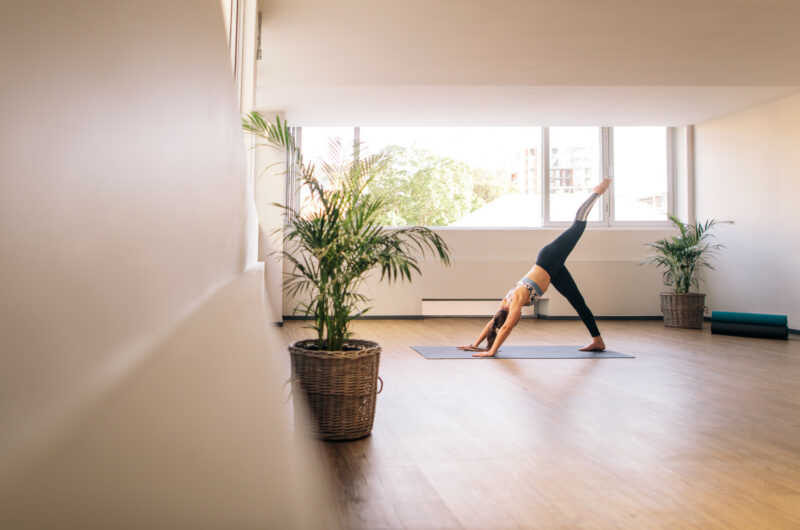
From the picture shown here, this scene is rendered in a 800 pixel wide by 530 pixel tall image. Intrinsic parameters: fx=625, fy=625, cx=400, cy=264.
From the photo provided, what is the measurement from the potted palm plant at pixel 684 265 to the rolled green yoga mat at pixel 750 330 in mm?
798

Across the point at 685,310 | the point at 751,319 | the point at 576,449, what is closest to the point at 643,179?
the point at 685,310

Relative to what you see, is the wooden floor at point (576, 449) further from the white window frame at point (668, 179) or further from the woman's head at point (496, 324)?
the white window frame at point (668, 179)

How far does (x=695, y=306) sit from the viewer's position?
773 centimetres

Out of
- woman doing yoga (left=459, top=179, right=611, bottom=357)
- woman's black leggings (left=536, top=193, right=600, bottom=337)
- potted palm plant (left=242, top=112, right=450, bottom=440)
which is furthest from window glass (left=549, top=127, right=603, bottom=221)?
potted palm plant (left=242, top=112, right=450, bottom=440)

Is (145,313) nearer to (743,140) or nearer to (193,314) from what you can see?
(193,314)

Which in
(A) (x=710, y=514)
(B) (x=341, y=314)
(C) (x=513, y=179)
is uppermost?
(C) (x=513, y=179)

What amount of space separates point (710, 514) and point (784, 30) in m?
3.90

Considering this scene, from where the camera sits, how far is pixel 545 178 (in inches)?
362

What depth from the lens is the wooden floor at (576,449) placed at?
71.5 inches

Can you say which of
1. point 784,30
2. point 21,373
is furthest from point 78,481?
point 784,30

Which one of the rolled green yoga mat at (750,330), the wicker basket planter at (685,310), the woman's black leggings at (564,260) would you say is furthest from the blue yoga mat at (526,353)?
the wicker basket planter at (685,310)

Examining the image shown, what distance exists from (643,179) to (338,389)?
7.84 metres

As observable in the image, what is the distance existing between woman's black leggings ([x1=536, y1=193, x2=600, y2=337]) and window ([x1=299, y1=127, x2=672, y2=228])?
3.38m

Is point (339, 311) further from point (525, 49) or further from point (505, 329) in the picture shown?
point (525, 49)
